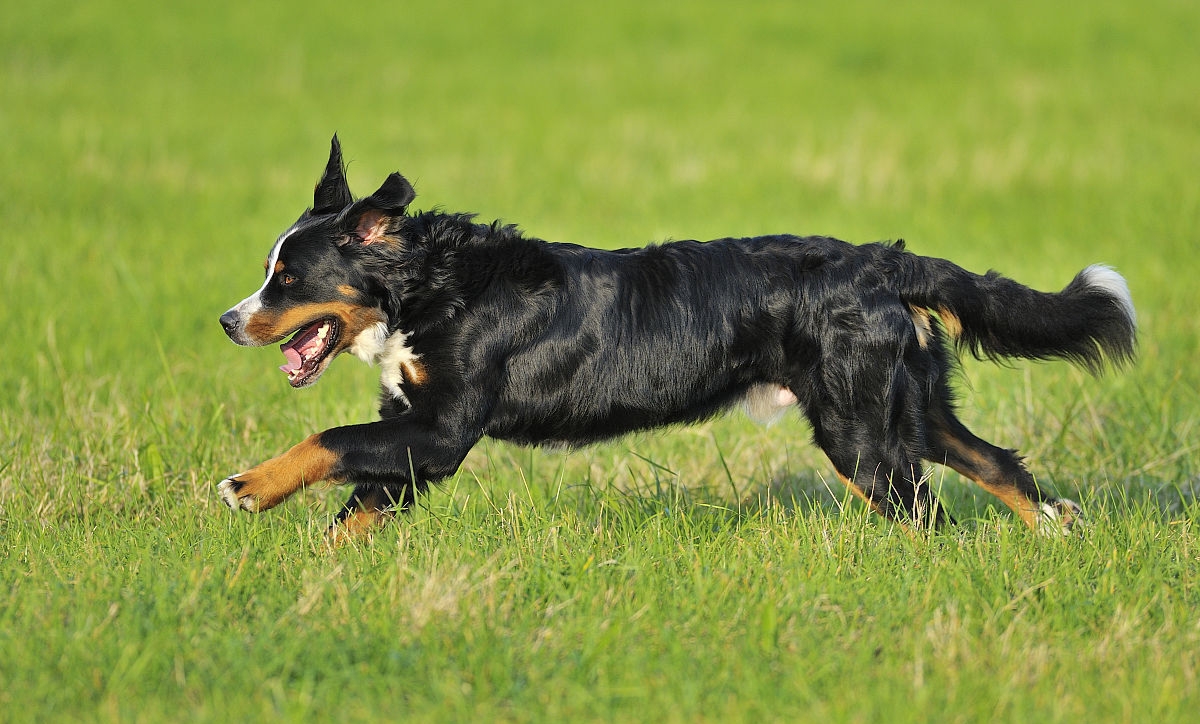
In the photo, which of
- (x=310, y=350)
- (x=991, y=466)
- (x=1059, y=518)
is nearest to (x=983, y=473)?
(x=991, y=466)

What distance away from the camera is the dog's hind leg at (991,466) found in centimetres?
471

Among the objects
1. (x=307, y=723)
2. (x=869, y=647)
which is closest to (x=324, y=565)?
(x=307, y=723)

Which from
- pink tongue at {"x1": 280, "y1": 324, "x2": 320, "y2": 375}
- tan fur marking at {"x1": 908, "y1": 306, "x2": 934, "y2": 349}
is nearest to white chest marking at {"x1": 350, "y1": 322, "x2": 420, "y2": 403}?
pink tongue at {"x1": 280, "y1": 324, "x2": 320, "y2": 375}

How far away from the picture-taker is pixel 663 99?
16.4 metres

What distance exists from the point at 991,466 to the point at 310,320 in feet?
8.57

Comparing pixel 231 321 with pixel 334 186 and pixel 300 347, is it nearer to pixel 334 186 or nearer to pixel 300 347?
pixel 300 347

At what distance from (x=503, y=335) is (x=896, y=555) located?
1.59 metres

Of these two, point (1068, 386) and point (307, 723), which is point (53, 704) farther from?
point (1068, 386)

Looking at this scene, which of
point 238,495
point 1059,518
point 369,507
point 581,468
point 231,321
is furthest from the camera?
point 581,468

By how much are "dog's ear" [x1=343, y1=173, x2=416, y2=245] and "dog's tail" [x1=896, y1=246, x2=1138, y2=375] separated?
1.86 meters

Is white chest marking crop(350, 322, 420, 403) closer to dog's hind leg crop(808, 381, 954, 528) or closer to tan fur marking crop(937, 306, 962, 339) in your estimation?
dog's hind leg crop(808, 381, 954, 528)

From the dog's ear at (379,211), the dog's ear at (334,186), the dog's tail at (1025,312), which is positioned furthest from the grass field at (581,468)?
the dog's ear at (334,186)

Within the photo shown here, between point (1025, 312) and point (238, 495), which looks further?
point (1025, 312)

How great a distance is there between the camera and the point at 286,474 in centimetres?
426
